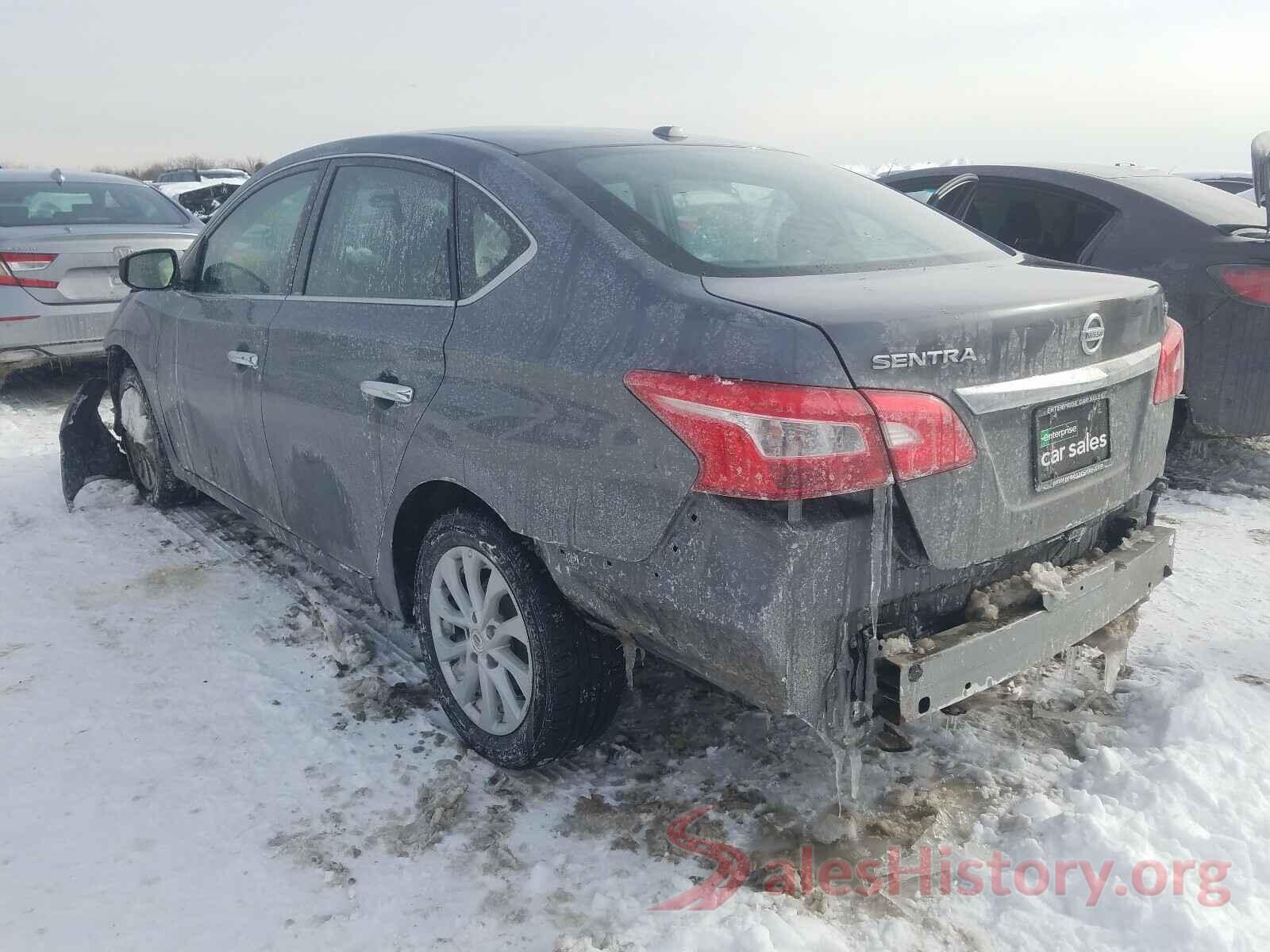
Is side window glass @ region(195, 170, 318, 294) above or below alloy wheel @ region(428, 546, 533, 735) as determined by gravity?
above

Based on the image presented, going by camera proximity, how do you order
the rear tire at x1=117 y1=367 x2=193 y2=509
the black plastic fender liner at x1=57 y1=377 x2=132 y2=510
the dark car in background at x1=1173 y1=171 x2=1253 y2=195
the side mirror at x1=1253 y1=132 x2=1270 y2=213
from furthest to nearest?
the dark car in background at x1=1173 y1=171 x2=1253 y2=195
the black plastic fender liner at x1=57 y1=377 x2=132 y2=510
the rear tire at x1=117 y1=367 x2=193 y2=509
the side mirror at x1=1253 y1=132 x2=1270 y2=213

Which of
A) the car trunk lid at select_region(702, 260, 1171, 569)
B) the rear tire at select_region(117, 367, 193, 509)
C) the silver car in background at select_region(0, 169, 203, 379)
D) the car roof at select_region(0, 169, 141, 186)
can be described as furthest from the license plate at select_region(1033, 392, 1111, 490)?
the car roof at select_region(0, 169, 141, 186)

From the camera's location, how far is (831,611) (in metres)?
1.98

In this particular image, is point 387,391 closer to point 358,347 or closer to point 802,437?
point 358,347

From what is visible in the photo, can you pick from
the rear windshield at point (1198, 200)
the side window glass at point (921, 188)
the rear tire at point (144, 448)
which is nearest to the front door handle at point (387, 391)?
the rear tire at point (144, 448)

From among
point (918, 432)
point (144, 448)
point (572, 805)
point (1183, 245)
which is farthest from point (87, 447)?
point (1183, 245)

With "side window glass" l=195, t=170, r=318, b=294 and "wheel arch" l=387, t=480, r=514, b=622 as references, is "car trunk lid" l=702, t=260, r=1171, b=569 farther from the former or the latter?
"side window glass" l=195, t=170, r=318, b=294

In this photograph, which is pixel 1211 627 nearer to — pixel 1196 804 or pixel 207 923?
pixel 1196 804

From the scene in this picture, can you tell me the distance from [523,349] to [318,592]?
2002mm

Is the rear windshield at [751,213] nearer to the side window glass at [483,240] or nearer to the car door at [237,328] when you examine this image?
the side window glass at [483,240]

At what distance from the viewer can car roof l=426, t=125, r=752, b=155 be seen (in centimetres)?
282

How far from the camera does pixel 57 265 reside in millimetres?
6543

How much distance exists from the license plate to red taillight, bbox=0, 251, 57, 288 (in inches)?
257

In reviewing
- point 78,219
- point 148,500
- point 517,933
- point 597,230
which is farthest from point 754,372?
point 78,219
